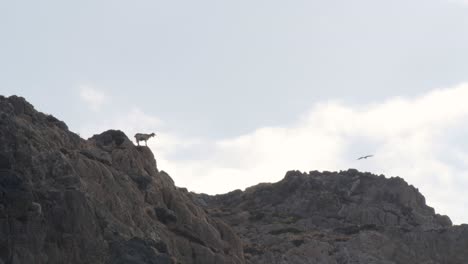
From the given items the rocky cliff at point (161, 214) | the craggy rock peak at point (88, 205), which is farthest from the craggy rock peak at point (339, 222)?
the craggy rock peak at point (88, 205)

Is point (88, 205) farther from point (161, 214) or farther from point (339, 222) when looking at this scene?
point (339, 222)

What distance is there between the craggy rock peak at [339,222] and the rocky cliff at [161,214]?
0.52 ft

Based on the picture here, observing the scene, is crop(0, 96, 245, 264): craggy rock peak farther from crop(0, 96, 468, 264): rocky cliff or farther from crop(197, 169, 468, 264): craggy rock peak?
crop(197, 169, 468, 264): craggy rock peak

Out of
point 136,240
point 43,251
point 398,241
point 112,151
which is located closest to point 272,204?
point 398,241

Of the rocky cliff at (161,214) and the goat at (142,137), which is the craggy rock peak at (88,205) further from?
the goat at (142,137)

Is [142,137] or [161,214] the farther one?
[142,137]

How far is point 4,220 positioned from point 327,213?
61493 millimetres

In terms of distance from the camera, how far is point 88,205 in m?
59.5

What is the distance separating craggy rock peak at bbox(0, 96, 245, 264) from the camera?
181 feet

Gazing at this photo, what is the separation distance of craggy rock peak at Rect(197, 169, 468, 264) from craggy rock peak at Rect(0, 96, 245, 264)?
1452cm

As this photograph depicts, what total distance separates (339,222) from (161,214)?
38.5 m

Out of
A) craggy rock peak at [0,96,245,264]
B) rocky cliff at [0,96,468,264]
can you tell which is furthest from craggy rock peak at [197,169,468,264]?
craggy rock peak at [0,96,245,264]

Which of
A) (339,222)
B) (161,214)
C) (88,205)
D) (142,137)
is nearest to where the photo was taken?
(88,205)

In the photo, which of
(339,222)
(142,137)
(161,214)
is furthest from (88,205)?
(339,222)
